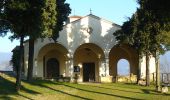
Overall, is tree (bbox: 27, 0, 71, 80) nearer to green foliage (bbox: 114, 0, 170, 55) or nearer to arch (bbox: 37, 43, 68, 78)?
green foliage (bbox: 114, 0, 170, 55)

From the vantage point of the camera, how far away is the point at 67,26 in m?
45.8

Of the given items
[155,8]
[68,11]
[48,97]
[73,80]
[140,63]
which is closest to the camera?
[155,8]

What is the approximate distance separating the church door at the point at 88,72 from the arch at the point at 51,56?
3.27m

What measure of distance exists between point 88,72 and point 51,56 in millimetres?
4925

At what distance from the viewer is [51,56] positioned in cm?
5034

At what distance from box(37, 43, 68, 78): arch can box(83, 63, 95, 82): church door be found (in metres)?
3.27

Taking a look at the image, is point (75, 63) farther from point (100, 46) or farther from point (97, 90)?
point (97, 90)

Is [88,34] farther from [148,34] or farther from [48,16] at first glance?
[48,16]

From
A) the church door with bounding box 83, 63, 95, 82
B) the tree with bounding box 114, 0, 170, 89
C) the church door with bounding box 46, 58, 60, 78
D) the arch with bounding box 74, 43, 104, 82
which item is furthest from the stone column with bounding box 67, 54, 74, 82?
the tree with bounding box 114, 0, 170, 89

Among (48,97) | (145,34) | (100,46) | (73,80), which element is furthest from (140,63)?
(48,97)

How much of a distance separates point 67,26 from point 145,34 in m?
11.2

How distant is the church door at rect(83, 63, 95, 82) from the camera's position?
5178 centimetres

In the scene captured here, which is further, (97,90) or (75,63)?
(75,63)

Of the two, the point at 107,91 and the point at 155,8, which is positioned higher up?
the point at 155,8
